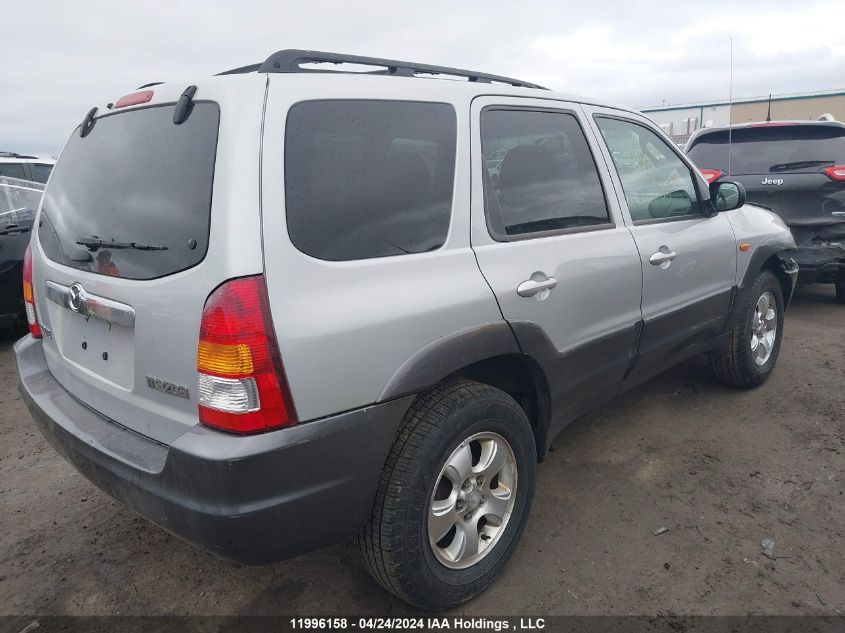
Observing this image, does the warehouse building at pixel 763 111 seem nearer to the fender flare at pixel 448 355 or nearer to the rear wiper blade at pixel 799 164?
the rear wiper blade at pixel 799 164

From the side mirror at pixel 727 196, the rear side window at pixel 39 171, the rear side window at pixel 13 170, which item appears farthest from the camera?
the rear side window at pixel 39 171

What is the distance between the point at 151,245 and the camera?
5.98 ft

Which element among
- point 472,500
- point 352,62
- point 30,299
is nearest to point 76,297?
point 30,299

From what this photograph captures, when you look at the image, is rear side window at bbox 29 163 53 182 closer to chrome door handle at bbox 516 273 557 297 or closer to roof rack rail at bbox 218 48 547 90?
roof rack rail at bbox 218 48 547 90

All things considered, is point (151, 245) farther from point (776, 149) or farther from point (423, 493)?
point (776, 149)

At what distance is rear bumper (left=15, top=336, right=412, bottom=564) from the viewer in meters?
1.60

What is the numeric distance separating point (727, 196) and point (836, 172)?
2633 millimetres

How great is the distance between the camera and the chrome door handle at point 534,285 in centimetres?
223

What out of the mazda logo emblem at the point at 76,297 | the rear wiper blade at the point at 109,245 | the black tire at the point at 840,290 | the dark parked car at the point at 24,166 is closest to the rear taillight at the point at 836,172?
the black tire at the point at 840,290

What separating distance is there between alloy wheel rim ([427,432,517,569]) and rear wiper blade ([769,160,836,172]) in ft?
15.8

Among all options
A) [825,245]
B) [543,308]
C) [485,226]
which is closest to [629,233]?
[543,308]

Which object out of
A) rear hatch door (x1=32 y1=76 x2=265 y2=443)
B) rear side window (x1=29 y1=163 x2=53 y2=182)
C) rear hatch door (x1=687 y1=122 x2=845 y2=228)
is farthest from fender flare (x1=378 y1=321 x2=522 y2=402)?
rear side window (x1=29 y1=163 x2=53 y2=182)

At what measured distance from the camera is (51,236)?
7.63ft

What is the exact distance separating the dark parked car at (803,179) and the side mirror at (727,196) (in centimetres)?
246
